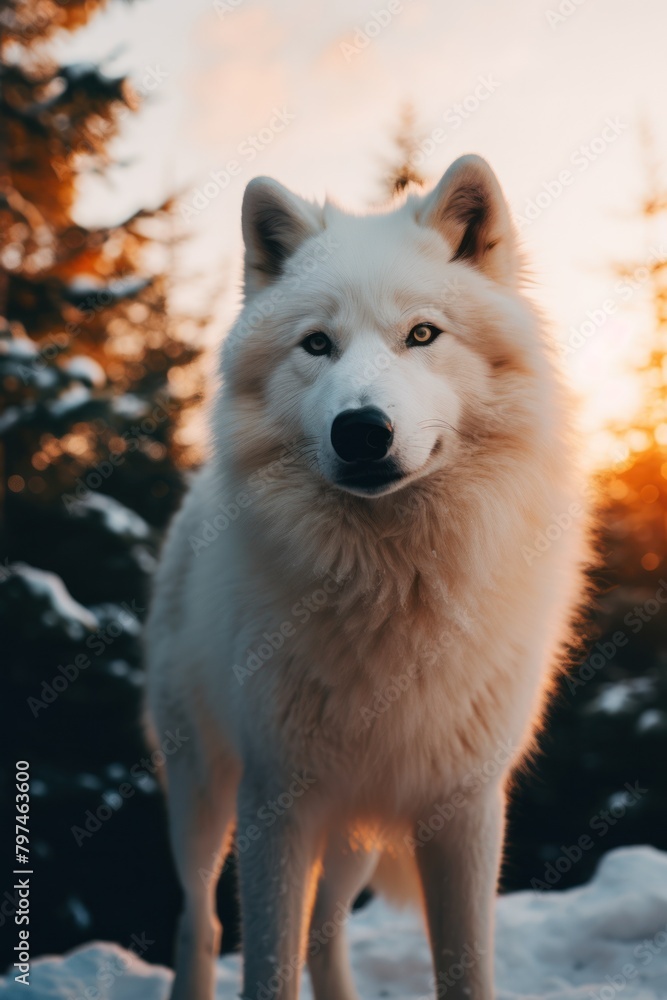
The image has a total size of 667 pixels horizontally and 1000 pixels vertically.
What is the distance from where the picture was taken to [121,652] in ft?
21.1

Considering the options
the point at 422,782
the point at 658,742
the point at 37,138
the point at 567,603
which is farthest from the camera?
the point at 658,742

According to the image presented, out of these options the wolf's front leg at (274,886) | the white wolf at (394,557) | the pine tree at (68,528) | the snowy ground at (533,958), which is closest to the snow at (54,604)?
the pine tree at (68,528)

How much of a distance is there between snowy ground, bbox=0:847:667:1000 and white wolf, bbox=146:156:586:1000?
52.6 inches

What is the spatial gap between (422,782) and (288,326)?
1.63 m

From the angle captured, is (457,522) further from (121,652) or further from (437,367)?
(121,652)

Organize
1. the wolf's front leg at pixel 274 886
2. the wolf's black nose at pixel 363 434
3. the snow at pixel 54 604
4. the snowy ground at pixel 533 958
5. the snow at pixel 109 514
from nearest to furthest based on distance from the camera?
1. the wolf's black nose at pixel 363 434
2. the wolf's front leg at pixel 274 886
3. the snowy ground at pixel 533 958
4. the snow at pixel 54 604
5. the snow at pixel 109 514

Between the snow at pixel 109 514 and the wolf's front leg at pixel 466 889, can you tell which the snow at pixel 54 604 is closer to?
the snow at pixel 109 514

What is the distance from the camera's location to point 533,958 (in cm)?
413

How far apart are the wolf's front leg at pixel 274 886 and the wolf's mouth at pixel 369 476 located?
112 cm

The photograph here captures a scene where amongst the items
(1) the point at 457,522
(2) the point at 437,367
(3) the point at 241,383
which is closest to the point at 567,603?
(1) the point at 457,522

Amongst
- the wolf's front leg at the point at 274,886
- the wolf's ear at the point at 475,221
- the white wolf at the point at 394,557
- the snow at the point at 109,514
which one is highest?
the snow at the point at 109,514

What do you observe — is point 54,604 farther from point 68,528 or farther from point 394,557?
point 394,557

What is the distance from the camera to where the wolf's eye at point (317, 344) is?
264 centimetres

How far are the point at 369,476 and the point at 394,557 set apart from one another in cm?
41
